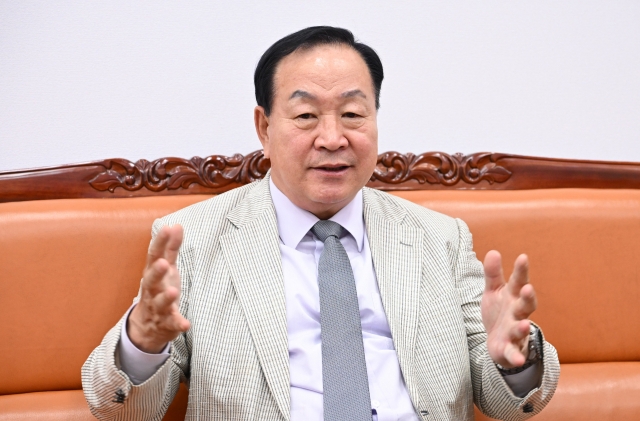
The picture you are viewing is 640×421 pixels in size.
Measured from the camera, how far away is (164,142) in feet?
5.91

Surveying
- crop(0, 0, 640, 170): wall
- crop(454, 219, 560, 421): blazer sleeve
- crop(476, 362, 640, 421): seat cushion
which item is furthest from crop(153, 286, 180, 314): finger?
crop(476, 362, 640, 421): seat cushion

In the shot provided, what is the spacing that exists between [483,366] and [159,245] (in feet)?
2.56

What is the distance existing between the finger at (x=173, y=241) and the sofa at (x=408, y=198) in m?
0.56

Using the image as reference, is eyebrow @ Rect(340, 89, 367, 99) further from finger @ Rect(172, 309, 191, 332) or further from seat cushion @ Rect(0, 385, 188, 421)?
seat cushion @ Rect(0, 385, 188, 421)

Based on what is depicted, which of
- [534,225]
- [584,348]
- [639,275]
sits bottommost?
[584,348]

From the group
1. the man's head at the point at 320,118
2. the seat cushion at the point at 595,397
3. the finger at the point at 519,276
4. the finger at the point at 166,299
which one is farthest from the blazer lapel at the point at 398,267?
the finger at the point at 166,299

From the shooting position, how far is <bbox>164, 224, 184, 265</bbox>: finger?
1056 millimetres

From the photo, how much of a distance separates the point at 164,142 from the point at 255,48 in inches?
14.6

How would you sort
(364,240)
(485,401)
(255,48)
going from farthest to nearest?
(255,48) < (364,240) < (485,401)

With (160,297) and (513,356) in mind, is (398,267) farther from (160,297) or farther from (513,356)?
(160,297)

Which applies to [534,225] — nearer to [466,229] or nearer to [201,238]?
[466,229]

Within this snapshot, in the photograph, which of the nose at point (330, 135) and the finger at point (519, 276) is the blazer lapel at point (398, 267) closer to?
the nose at point (330, 135)

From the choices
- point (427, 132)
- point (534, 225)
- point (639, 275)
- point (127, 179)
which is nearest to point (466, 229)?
point (534, 225)

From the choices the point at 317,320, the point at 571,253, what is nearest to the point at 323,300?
the point at 317,320
